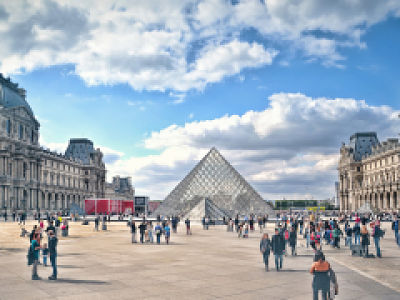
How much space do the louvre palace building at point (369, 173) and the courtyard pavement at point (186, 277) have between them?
6476cm

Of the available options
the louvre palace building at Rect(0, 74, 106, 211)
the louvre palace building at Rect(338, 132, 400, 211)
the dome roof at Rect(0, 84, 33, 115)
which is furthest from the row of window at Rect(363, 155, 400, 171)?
the dome roof at Rect(0, 84, 33, 115)

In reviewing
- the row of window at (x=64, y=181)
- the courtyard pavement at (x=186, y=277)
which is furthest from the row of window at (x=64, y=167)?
the courtyard pavement at (x=186, y=277)

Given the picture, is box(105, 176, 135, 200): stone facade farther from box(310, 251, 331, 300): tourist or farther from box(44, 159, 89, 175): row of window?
box(310, 251, 331, 300): tourist

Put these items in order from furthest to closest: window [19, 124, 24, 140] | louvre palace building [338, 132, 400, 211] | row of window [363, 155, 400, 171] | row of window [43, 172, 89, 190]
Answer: row of window [43, 172, 89, 190] < row of window [363, 155, 400, 171] < louvre palace building [338, 132, 400, 211] < window [19, 124, 24, 140]

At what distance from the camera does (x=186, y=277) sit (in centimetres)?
1029

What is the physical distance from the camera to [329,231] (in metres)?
18.0

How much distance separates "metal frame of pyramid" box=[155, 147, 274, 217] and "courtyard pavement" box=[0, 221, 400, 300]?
32454mm

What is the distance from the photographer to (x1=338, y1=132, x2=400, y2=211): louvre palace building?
74.6 meters

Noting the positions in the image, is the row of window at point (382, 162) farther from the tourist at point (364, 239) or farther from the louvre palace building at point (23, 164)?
the tourist at point (364, 239)

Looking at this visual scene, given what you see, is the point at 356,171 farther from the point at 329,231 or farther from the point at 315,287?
the point at 315,287

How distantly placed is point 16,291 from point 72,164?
3612 inches

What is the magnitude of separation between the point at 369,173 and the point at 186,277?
88.6 m

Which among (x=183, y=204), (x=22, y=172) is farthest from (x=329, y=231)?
(x=22, y=172)

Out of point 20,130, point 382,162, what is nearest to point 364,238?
Result: point 20,130
